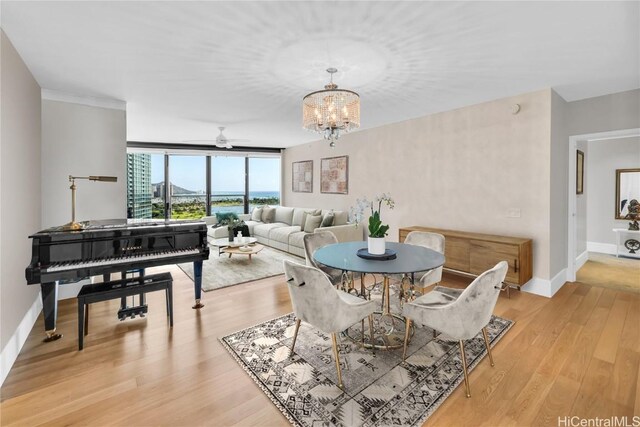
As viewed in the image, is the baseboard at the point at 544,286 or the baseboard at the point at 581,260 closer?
the baseboard at the point at 544,286

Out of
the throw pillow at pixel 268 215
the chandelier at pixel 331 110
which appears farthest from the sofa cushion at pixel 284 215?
the chandelier at pixel 331 110

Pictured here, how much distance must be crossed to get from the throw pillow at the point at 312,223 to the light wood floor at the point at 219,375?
3.01 metres

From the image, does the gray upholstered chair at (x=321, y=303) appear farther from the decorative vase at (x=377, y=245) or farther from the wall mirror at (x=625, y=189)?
the wall mirror at (x=625, y=189)

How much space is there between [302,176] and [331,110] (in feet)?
16.7

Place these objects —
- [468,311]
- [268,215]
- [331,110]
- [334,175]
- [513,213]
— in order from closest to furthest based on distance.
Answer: [468,311] → [331,110] → [513,213] → [334,175] → [268,215]

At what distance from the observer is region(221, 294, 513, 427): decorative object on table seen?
178 cm

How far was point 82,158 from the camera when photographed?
3689 millimetres

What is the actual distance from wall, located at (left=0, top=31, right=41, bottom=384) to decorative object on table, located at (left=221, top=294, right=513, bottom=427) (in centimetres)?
166

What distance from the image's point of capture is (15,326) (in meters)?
2.41

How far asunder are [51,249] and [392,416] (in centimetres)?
290

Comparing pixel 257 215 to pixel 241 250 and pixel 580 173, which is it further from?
pixel 580 173

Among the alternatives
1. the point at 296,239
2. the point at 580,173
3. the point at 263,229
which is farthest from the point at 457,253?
the point at 263,229

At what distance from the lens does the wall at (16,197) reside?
86.6 inches

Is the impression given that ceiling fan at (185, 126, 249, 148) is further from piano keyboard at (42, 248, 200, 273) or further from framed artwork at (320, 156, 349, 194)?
piano keyboard at (42, 248, 200, 273)
